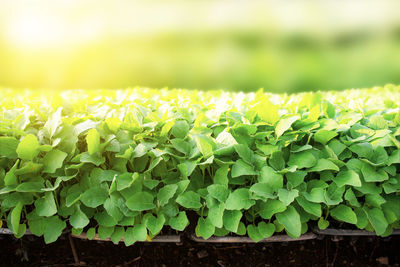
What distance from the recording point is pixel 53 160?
5.10 ft

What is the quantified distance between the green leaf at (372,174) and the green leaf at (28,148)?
1355 millimetres

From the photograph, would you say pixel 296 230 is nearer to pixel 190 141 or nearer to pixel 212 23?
pixel 190 141

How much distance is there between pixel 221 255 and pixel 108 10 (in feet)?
23.9

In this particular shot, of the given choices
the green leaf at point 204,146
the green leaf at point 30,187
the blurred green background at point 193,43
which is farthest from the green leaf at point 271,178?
the blurred green background at point 193,43

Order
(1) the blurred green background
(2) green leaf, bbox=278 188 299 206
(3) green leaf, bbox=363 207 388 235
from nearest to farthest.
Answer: (2) green leaf, bbox=278 188 299 206 < (3) green leaf, bbox=363 207 388 235 < (1) the blurred green background

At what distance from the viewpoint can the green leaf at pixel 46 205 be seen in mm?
1518

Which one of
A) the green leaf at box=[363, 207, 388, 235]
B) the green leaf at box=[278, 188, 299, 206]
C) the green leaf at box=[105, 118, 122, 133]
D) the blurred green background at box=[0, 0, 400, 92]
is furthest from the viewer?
the blurred green background at box=[0, 0, 400, 92]

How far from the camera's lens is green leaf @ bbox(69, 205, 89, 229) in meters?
1.52

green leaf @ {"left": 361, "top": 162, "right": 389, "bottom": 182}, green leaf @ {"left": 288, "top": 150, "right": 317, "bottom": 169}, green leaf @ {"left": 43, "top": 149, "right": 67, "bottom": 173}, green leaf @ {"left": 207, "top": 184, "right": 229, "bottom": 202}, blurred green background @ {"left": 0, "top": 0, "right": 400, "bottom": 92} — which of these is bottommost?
blurred green background @ {"left": 0, "top": 0, "right": 400, "bottom": 92}

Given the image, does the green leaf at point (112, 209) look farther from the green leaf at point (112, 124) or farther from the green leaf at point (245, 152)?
the green leaf at point (245, 152)

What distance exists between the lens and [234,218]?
1.49 m

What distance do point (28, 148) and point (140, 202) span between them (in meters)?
0.52

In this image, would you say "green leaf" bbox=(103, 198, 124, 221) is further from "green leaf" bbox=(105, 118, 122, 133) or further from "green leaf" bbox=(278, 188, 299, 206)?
"green leaf" bbox=(278, 188, 299, 206)

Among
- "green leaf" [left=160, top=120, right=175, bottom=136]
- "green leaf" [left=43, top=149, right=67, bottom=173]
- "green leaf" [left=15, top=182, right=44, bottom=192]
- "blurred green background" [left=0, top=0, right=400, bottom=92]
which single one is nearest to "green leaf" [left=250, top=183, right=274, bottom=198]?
"green leaf" [left=160, top=120, right=175, bottom=136]
